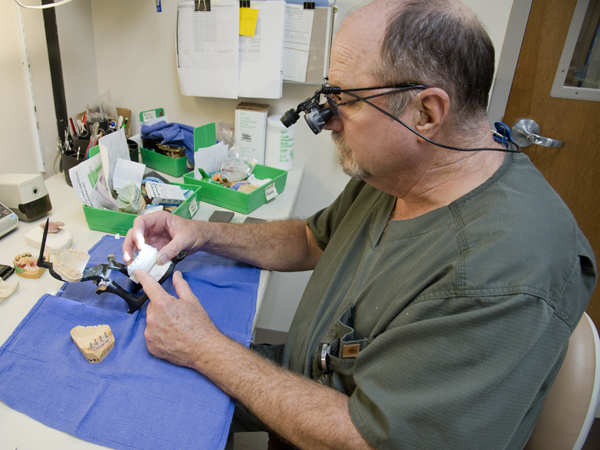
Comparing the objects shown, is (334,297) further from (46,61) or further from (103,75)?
(103,75)

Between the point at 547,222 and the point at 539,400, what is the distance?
336 millimetres

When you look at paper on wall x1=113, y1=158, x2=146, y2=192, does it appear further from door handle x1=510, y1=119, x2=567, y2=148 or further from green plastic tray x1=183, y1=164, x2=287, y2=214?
door handle x1=510, y1=119, x2=567, y2=148

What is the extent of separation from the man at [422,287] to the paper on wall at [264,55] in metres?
0.88

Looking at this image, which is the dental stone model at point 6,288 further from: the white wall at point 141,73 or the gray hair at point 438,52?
the gray hair at point 438,52

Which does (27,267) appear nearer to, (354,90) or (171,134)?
(171,134)

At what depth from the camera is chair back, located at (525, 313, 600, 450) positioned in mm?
733

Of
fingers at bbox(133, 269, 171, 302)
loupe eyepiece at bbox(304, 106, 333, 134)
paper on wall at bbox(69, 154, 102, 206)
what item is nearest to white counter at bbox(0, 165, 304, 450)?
paper on wall at bbox(69, 154, 102, 206)

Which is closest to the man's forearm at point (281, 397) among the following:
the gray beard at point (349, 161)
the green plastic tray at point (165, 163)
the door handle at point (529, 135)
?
the gray beard at point (349, 161)

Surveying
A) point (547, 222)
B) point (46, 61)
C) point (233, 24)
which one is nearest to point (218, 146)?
point (233, 24)

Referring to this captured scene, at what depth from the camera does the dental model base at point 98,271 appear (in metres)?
0.88

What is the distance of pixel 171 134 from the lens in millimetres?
1625

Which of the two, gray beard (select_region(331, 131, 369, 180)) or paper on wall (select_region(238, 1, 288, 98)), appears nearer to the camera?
gray beard (select_region(331, 131, 369, 180))

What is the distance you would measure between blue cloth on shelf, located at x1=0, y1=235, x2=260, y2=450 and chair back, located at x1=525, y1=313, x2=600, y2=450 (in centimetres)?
64

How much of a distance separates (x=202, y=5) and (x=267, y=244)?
1.10m
